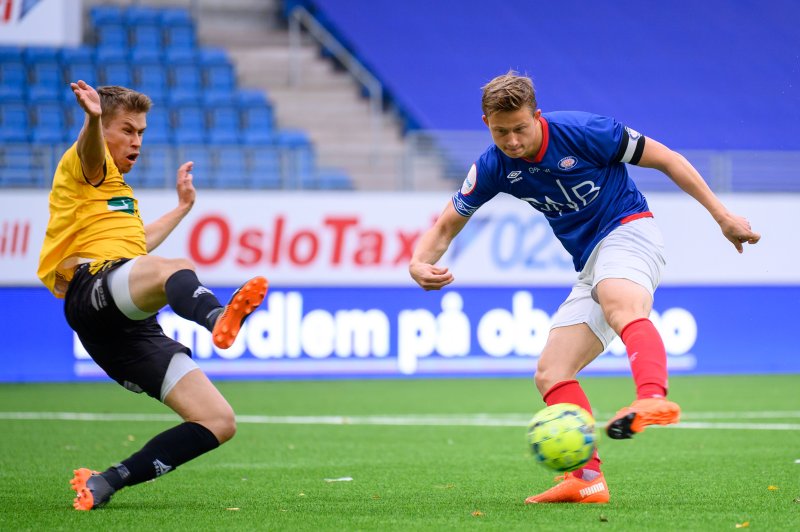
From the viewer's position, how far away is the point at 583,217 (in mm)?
5250

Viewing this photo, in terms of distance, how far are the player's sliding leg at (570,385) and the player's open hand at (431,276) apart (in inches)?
25.5

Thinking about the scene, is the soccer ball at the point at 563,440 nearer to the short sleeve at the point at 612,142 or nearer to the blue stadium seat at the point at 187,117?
the short sleeve at the point at 612,142

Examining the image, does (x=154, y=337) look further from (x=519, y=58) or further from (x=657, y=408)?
(x=519, y=58)

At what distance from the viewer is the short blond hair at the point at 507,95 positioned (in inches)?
190

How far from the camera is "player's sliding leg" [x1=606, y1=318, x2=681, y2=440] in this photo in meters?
4.21

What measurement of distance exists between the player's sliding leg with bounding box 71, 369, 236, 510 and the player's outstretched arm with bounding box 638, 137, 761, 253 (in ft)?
6.99

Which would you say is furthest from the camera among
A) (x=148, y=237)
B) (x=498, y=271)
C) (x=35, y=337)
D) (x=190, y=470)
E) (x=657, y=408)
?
(x=498, y=271)

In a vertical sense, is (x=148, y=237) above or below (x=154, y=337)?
above

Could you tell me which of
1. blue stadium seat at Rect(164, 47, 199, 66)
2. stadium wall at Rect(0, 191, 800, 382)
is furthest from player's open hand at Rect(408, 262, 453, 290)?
blue stadium seat at Rect(164, 47, 199, 66)

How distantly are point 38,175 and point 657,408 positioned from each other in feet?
43.4

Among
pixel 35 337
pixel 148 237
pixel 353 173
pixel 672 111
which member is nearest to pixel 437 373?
pixel 353 173

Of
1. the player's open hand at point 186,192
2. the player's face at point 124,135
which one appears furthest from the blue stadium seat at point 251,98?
the player's face at point 124,135

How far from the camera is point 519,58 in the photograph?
68.1 ft

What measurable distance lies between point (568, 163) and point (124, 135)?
195 centimetres
